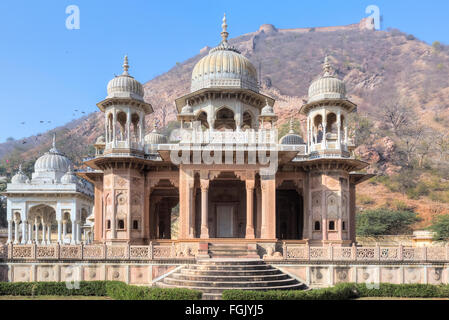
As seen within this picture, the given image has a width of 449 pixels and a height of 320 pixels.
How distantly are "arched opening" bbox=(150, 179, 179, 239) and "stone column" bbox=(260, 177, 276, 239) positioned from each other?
6559 millimetres

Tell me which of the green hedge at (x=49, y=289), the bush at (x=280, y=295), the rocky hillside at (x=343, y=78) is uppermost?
the rocky hillside at (x=343, y=78)

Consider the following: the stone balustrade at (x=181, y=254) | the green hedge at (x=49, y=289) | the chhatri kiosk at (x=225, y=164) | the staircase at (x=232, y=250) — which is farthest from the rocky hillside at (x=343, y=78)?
the green hedge at (x=49, y=289)

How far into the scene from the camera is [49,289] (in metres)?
20.5

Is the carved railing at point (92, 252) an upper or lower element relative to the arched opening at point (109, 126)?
lower

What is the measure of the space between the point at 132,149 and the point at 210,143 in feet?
16.6

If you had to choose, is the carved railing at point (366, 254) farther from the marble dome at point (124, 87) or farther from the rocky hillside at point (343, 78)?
the rocky hillside at point (343, 78)

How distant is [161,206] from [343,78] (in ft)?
320

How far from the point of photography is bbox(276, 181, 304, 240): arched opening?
100 ft

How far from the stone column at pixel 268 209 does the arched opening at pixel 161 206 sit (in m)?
6.56

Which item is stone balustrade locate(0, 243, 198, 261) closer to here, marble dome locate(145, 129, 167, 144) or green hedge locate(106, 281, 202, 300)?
green hedge locate(106, 281, 202, 300)

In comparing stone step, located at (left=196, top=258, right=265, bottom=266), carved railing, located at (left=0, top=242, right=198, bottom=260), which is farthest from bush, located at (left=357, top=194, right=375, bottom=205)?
carved railing, located at (left=0, top=242, right=198, bottom=260)

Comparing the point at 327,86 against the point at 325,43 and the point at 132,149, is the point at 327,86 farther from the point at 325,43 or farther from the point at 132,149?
the point at 325,43

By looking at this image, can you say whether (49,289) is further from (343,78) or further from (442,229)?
(343,78)

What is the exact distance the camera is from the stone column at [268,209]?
2355 centimetres
